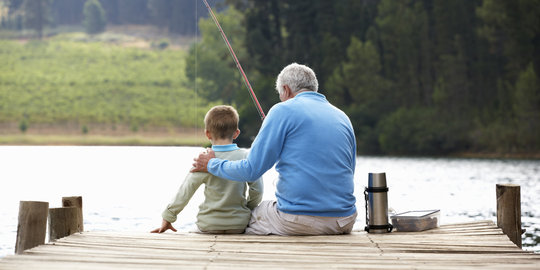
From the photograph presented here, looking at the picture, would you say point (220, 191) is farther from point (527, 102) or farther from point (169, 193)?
point (527, 102)

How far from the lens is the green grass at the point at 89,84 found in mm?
71438

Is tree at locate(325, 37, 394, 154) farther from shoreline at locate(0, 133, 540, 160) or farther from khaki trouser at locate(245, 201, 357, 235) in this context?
khaki trouser at locate(245, 201, 357, 235)

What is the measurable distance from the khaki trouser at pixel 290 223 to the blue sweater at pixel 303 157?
0.07 meters

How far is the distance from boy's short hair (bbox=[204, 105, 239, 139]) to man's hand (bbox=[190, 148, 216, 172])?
0.39ft

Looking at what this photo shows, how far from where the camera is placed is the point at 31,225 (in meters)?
4.30

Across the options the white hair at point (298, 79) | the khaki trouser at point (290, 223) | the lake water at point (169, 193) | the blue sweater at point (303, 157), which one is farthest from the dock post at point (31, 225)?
the lake water at point (169, 193)

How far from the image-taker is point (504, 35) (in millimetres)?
44562

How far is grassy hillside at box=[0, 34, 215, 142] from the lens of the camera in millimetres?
71375

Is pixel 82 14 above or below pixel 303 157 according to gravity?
above

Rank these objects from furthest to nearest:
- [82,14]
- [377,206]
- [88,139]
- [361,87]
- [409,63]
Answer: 1. [82,14]
2. [88,139]
3. [409,63]
4. [361,87]
5. [377,206]

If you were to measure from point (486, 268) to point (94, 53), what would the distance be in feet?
251

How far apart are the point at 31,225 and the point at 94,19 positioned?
75.0 m

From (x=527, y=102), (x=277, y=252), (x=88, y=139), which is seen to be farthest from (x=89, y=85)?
(x=277, y=252)

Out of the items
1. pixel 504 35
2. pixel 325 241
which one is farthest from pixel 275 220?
pixel 504 35
